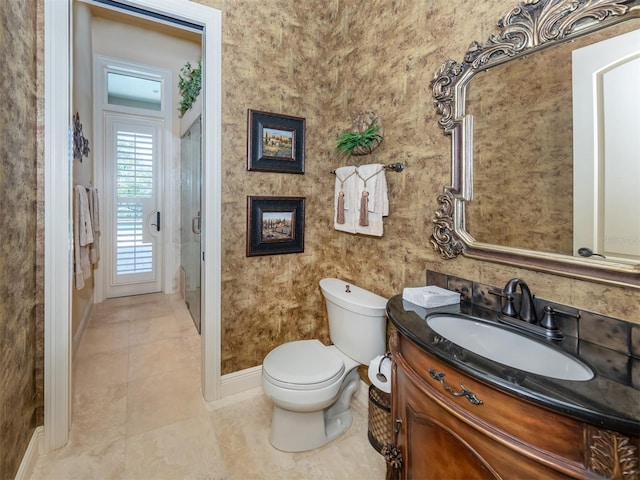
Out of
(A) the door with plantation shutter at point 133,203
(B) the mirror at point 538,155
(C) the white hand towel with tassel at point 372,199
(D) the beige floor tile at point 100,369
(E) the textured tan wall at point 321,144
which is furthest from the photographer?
(A) the door with plantation shutter at point 133,203

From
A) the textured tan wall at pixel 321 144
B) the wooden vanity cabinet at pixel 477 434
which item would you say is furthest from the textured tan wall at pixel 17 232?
the wooden vanity cabinet at pixel 477 434

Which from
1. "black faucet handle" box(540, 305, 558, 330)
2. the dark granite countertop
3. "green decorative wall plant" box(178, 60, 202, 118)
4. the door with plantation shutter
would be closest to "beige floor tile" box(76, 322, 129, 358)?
the door with plantation shutter

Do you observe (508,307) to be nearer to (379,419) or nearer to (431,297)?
(431,297)

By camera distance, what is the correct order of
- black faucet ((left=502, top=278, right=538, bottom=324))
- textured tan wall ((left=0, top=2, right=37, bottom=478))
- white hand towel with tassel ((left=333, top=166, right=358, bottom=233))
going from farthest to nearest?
1. white hand towel with tassel ((left=333, top=166, right=358, bottom=233))
2. textured tan wall ((left=0, top=2, right=37, bottom=478))
3. black faucet ((left=502, top=278, right=538, bottom=324))

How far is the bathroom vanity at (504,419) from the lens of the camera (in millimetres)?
610

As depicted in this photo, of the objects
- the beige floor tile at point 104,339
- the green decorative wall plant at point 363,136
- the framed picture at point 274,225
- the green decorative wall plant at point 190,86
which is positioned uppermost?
the green decorative wall plant at point 190,86

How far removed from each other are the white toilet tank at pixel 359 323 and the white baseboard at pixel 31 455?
1514 mm

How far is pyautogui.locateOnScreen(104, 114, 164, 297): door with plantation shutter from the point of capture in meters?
3.86

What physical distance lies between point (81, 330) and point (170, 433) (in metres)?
1.75

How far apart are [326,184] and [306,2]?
48.2 inches

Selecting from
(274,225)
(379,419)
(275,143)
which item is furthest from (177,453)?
(275,143)

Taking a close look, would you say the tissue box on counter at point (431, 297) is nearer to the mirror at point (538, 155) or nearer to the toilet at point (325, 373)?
the mirror at point (538, 155)

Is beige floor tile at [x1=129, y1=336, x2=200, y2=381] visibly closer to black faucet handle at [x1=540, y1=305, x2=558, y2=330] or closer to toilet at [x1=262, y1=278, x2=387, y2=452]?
toilet at [x1=262, y1=278, x2=387, y2=452]

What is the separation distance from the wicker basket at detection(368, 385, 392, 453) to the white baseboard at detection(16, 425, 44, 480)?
158 centimetres
